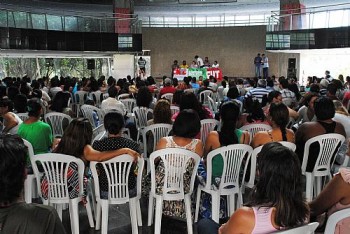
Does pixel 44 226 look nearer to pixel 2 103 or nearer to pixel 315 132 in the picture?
pixel 315 132

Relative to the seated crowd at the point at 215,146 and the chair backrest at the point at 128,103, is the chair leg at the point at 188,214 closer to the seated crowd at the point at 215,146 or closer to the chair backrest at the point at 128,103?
the seated crowd at the point at 215,146

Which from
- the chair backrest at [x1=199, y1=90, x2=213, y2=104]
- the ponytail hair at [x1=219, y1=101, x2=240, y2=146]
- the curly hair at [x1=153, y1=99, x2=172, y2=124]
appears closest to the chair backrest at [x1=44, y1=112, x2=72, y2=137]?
the curly hair at [x1=153, y1=99, x2=172, y2=124]

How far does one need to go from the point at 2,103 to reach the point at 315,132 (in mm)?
4246

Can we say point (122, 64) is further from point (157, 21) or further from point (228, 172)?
point (228, 172)

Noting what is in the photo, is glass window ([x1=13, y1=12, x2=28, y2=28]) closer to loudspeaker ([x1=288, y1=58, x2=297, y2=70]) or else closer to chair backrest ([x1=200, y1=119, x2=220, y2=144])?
chair backrest ([x1=200, y1=119, x2=220, y2=144])

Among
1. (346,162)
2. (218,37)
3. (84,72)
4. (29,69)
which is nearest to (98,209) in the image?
(346,162)

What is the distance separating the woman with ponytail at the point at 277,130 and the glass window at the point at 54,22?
505 inches

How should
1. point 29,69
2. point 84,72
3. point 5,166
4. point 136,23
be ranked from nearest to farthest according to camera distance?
1. point 5,166
2. point 29,69
3. point 136,23
4. point 84,72

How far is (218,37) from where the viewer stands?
22.5 meters

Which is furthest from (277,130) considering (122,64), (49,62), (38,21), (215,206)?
(49,62)

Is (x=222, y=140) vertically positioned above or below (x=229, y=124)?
below

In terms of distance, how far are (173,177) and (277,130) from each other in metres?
1.40

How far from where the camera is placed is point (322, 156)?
469 cm

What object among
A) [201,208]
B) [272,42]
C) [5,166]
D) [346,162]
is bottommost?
[201,208]
